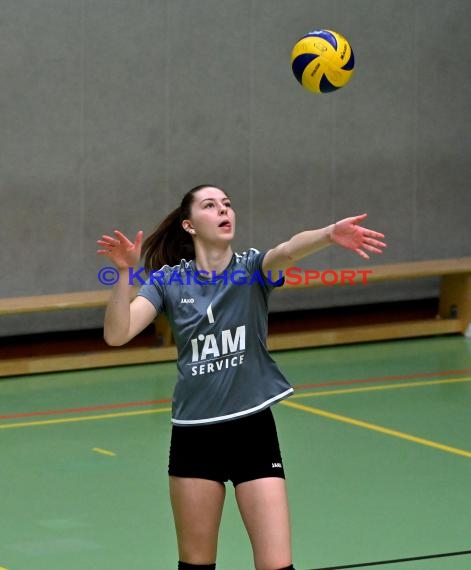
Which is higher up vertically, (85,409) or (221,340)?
(221,340)

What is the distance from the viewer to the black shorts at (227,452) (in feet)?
15.8

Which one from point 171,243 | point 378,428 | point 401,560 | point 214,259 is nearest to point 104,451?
point 378,428

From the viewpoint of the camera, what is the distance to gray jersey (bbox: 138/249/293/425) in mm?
4883

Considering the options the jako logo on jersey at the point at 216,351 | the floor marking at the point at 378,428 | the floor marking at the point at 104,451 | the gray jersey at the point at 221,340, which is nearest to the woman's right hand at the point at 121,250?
the gray jersey at the point at 221,340

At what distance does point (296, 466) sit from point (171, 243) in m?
3.29

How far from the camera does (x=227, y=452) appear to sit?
485 centimetres

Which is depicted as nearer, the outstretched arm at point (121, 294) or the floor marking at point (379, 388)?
the outstretched arm at point (121, 294)

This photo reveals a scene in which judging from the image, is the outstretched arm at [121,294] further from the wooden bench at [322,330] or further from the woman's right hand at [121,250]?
the wooden bench at [322,330]

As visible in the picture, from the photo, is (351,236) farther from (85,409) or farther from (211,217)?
(85,409)

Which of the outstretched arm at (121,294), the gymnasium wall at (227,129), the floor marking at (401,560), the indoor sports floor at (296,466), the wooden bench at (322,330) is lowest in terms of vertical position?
the floor marking at (401,560)

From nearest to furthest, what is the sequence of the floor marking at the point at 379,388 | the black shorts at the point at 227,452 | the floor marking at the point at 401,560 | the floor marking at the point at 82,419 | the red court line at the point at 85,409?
the black shorts at the point at 227,452
the floor marking at the point at 401,560
the floor marking at the point at 82,419
the red court line at the point at 85,409
the floor marking at the point at 379,388

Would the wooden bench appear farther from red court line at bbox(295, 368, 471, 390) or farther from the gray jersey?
the gray jersey

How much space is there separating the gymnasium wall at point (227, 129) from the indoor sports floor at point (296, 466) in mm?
1697

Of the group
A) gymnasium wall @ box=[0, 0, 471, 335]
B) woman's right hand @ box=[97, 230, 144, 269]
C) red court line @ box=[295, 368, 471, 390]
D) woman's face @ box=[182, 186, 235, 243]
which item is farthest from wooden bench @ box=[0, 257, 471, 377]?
woman's right hand @ box=[97, 230, 144, 269]
